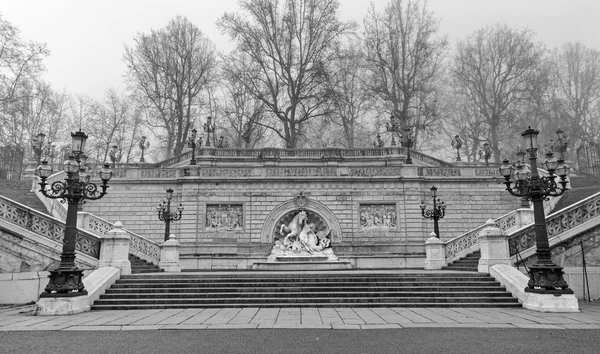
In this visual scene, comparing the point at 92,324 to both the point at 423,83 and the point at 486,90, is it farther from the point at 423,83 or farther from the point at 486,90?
the point at 486,90

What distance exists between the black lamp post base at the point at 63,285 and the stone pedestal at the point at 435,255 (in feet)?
42.8

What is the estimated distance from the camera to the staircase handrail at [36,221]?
11570 mm

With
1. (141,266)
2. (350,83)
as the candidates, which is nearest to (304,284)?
(141,266)

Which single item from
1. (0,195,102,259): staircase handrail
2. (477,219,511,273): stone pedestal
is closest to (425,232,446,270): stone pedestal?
(477,219,511,273): stone pedestal

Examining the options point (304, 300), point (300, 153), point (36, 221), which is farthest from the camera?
point (300, 153)

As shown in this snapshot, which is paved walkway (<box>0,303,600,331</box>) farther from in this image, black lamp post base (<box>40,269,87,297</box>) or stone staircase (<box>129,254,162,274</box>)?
stone staircase (<box>129,254,162,274</box>)

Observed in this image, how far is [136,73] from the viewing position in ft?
109

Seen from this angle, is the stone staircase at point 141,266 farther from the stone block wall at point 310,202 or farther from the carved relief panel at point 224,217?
the carved relief panel at point 224,217

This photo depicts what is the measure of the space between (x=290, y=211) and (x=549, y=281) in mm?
14028

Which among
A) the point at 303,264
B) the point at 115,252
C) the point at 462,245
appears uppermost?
the point at 462,245

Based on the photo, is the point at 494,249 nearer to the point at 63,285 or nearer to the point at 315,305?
Result: the point at 315,305

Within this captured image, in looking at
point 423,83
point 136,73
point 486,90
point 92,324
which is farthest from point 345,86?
point 92,324

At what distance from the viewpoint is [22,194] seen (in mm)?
20312

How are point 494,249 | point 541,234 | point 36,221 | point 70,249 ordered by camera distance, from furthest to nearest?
1. point 494,249
2. point 36,221
3. point 541,234
4. point 70,249
